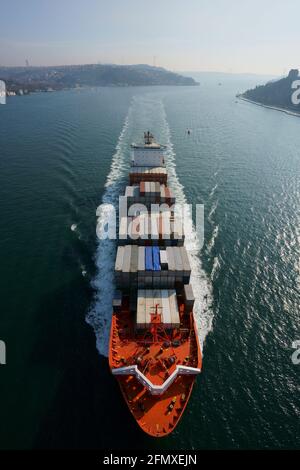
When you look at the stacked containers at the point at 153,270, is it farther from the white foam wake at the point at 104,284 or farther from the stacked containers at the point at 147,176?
the stacked containers at the point at 147,176

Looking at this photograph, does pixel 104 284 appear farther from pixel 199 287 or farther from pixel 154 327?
pixel 199 287

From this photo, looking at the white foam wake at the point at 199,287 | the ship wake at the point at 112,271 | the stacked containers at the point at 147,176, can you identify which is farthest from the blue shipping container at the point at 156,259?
the stacked containers at the point at 147,176

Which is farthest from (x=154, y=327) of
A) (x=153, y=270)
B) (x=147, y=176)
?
(x=147, y=176)

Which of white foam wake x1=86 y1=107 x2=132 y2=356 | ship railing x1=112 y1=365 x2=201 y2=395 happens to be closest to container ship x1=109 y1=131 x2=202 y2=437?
ship railing x1=112 y1=365 x2=201 y2=395

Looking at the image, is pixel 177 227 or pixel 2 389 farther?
pixel 177 227

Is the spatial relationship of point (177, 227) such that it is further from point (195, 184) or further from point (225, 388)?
point (195, 184)
